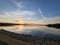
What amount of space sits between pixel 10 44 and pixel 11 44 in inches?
4.9

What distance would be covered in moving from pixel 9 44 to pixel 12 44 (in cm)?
33

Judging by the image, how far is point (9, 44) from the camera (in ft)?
33.7

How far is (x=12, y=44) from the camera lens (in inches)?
401

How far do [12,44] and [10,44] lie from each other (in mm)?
250

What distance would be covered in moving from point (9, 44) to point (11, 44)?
0.70 ft

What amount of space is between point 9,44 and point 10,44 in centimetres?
10

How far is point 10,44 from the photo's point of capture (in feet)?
33.8

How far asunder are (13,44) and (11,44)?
228 mm

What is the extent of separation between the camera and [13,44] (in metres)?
10.2
